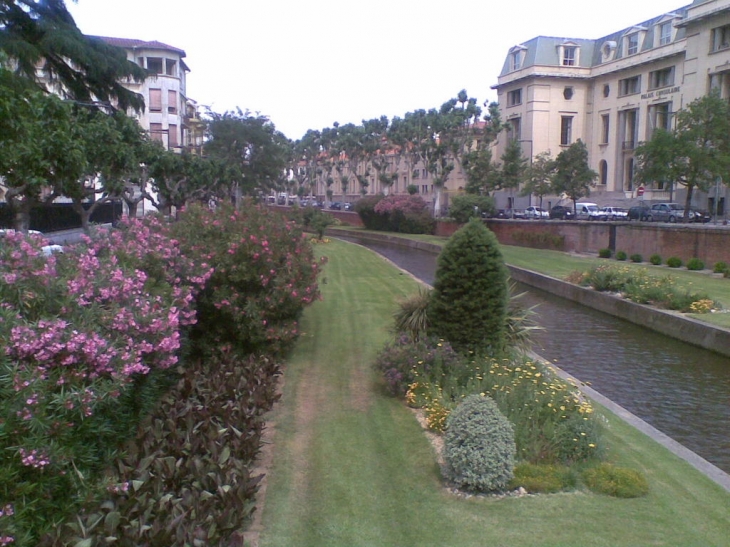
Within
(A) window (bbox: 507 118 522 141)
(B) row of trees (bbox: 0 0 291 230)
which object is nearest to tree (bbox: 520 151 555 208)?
(A) window (bbox: 507 118 522 141)

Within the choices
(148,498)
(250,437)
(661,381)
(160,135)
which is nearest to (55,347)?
(148,498)

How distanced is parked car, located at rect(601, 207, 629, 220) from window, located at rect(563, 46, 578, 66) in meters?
21.3

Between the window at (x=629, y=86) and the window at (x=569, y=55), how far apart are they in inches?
271

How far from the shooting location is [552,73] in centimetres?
7138

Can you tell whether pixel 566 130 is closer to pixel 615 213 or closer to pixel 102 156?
pixel 615 213

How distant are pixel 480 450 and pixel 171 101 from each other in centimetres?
6470

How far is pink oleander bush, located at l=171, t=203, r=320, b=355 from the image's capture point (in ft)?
A: 35.3

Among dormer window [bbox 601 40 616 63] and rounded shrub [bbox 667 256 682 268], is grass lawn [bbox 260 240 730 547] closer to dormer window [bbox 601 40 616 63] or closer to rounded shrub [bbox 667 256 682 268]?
rounded shrub [bbox 667 256 682 268]

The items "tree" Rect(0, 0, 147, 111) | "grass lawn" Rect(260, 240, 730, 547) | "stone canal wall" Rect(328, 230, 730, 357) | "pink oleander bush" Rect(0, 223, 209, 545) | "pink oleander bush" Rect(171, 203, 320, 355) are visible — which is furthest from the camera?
"stone canal wall" Rect(328, 230, 730, 357)

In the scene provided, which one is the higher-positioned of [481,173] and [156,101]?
[156,101]

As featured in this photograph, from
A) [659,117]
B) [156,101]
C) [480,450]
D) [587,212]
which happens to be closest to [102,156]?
[480,450]

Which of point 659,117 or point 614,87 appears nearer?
point 659,117

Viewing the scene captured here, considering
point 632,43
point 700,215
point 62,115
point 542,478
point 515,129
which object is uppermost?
point 632,43

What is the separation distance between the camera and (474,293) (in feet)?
34.9
